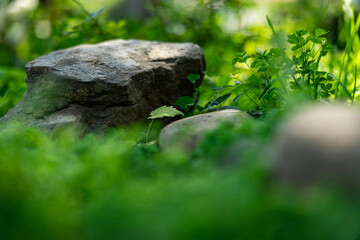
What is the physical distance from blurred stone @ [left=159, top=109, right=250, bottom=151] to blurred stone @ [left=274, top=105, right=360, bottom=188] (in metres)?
0.78

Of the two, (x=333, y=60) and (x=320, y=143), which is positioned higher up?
(x=320, y=143)

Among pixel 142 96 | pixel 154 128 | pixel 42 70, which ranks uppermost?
pixel 42 70

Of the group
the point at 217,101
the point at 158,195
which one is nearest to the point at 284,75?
the point at 217,101

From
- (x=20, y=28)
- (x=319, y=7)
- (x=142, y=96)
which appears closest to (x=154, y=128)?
(x=142, y=96)

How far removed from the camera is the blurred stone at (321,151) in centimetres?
150

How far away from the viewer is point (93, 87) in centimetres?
298

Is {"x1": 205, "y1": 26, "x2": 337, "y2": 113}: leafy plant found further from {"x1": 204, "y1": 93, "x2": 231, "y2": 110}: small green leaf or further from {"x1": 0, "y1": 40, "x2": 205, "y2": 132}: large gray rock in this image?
{"x1": 0, "y1": 40, "x2": 205, "y2": 132}: large gray rock

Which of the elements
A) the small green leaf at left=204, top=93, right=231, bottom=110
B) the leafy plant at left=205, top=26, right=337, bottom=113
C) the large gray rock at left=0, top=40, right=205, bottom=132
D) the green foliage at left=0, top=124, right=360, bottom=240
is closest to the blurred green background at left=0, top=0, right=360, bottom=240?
the green foliage at left=0, top=124, right=360, bottom=240

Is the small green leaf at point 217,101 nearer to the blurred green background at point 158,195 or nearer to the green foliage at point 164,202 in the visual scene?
the blurred green background at point 158,195

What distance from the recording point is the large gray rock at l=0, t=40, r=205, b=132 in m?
2.99

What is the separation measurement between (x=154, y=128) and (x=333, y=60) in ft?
9.33

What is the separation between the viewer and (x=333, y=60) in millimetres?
4961

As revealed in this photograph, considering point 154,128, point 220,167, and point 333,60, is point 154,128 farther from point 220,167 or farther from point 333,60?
point 333,60

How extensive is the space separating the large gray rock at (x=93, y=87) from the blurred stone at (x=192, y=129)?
61 centimetres
